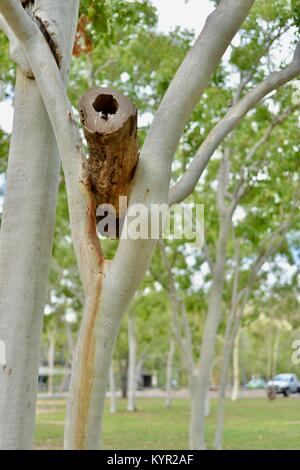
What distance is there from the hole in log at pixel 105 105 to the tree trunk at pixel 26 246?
0.62m

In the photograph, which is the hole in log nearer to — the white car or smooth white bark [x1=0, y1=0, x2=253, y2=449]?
smooth white bark [x1=0, y1=0, x2=253, y2=449]

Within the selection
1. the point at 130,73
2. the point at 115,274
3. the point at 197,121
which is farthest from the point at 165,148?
the point at 130,73

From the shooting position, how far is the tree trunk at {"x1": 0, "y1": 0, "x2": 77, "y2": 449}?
2971 mm

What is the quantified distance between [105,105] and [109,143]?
197mm

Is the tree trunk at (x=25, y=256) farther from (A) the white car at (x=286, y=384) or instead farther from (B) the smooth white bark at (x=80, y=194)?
(A) the white car at (x=286, y=384)

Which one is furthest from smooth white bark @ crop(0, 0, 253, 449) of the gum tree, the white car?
the white car

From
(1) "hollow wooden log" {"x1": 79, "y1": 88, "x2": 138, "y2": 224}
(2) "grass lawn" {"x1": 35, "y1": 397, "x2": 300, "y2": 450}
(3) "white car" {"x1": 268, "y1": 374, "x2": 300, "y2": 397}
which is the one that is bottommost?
(2) "grass lawn" {"x1": 35, "y1": 397, "x2": 300, "y2": 450}

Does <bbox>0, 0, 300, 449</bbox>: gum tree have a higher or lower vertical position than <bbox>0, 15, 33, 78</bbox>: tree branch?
lower

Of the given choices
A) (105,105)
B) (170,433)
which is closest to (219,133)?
(105,105)

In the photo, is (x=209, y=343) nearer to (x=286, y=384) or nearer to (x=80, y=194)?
(x=80, y=194)

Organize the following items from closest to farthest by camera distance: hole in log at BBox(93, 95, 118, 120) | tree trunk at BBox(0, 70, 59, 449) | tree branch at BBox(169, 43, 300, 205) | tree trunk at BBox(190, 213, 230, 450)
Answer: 1. hole in log at BBox(93, 95, 118, 120)
2. tree trunk at BBox(0, 70, 59, 449)
3. tree branch at BBox(169, 43, 300, 205)
4. tree trunk at BBox(190, 213, 230, 450)

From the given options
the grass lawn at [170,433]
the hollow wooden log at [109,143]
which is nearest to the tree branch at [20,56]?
the hollow wooden log at [109,143]

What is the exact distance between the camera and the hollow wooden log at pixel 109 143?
2633 mm

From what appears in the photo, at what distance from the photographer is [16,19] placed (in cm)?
293
